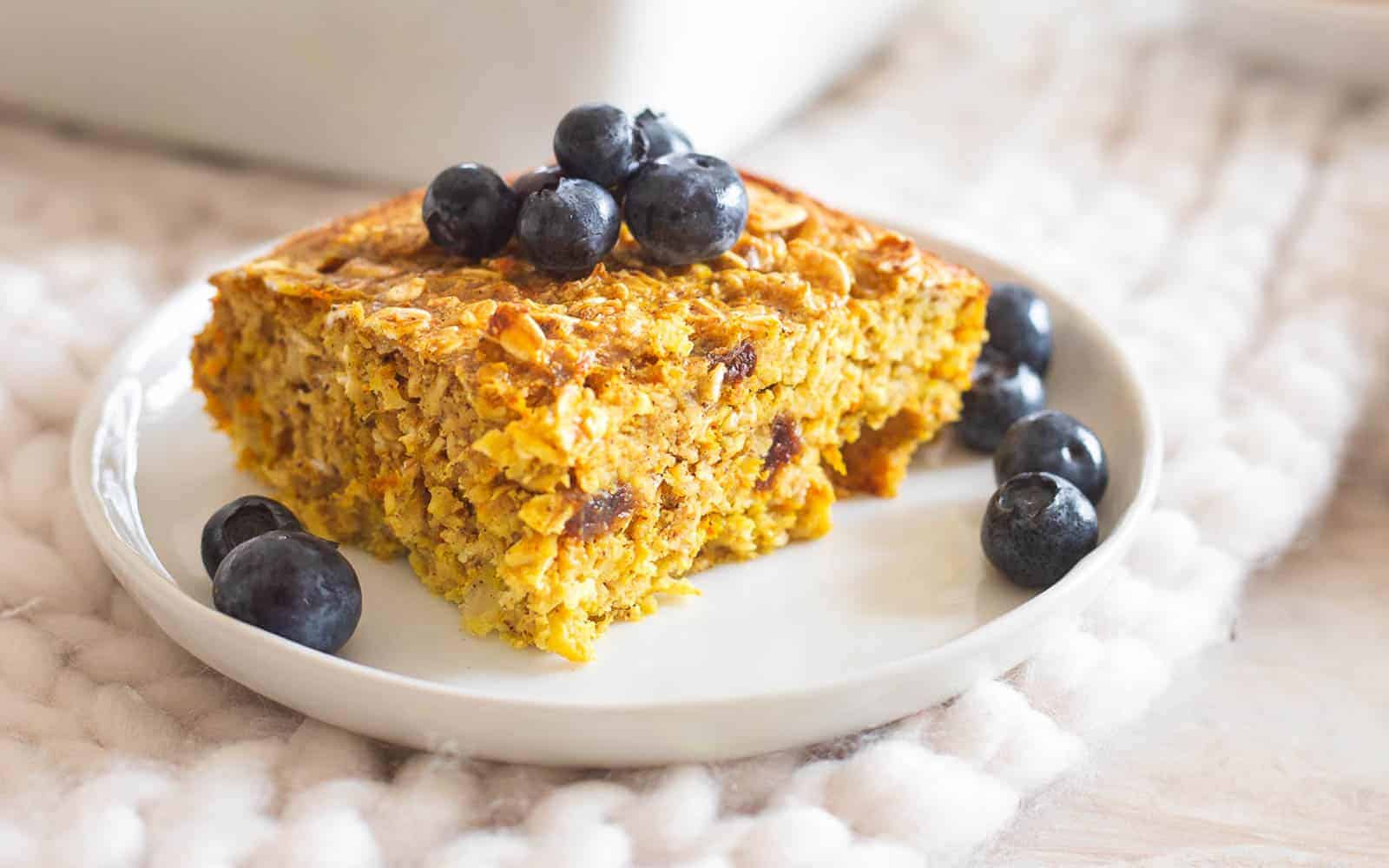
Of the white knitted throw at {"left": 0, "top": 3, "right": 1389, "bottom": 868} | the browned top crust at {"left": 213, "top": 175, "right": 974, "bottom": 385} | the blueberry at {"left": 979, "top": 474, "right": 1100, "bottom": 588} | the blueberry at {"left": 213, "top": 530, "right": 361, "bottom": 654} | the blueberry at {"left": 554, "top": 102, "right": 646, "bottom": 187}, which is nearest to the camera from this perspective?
the white knitted throw at {"left": 0, "top": 3, "right": 1389, "bottom": 868}

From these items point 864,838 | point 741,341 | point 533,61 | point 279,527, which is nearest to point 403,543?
point 279,527

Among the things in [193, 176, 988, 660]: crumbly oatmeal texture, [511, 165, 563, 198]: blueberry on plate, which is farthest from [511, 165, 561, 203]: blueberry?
[193, 176, 988, 660]: crumbly oatmeal texture

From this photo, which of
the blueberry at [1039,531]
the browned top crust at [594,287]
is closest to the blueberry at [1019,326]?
Result: the browned top crust at [594,287]

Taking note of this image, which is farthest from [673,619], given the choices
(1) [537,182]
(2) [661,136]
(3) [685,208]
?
(2) [661,136]

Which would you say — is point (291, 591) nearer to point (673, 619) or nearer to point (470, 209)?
point (673, 619)

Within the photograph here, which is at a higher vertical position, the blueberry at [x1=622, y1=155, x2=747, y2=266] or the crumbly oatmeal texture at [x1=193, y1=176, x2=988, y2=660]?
the blueberry at [x1=622, y1=155, x2=747, y2=266]

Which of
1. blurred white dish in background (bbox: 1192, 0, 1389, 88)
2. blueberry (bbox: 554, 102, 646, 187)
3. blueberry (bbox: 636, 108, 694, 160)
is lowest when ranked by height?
blurred white dish in background (bbox: 1192, 0, 1389, 88)

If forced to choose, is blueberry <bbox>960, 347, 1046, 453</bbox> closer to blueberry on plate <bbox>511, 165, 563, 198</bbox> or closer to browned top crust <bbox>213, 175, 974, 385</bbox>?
browned top crust <bbox>213, 175, 974, 385</bbox>
